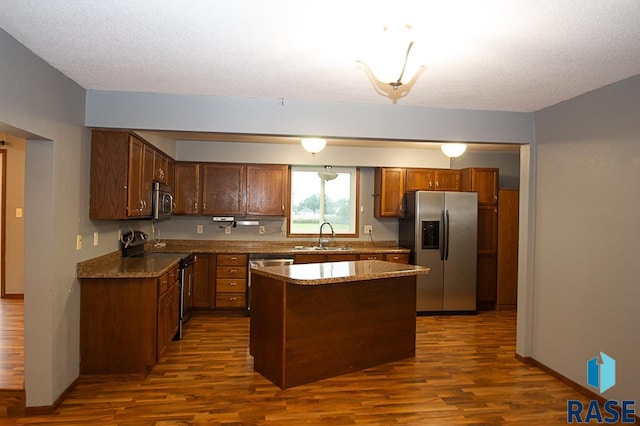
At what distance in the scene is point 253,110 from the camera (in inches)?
145

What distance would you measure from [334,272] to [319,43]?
6.22 feet

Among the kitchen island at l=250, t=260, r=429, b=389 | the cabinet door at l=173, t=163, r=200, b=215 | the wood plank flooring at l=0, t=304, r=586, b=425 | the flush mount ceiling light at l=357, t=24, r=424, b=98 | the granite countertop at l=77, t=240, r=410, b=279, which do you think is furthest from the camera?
the cabinet door at l=173, t=163, r=200, b=215

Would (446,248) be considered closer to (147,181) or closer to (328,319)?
(328,319)

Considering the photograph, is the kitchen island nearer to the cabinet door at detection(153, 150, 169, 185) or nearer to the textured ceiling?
the textured ceiling

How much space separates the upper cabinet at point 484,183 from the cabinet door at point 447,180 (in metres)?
0.19

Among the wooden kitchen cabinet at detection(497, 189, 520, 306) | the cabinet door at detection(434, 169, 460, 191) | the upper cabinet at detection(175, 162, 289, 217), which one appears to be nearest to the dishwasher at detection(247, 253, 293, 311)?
the upper cabinet at detection(175, 162, 289, 217)

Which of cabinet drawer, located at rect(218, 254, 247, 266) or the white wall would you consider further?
A: cabinet drawer, located at rect(218, 254, 247, 266)

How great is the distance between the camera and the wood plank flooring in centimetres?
297

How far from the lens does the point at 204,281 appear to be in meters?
5.71

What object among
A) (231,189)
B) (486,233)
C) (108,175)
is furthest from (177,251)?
(486,233)

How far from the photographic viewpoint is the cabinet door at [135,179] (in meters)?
3.80

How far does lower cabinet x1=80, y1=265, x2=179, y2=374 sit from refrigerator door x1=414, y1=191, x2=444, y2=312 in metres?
3.58

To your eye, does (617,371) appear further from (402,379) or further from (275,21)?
(275,21)

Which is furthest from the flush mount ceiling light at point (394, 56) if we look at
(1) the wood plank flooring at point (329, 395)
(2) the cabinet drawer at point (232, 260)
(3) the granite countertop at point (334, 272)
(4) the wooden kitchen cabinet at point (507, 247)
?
(4) the wooden kitchen cabinet at point (507, 247)
